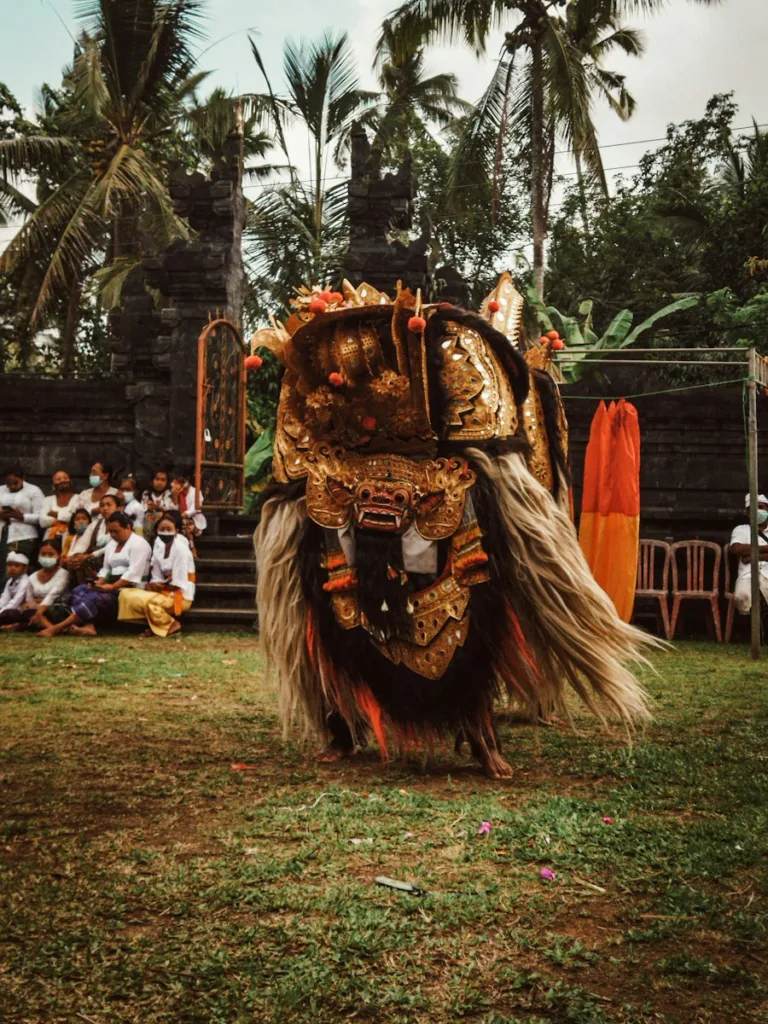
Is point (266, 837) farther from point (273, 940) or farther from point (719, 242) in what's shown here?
point (719, 242)

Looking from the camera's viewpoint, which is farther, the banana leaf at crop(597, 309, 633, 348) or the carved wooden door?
the banana leaf at crop(597, 309, 633, 348)

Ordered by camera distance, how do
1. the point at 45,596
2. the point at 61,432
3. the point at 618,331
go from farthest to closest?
1. the point at 618,331
2. the point at 61,432
3. the point at 45,596

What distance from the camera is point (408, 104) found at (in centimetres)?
2464

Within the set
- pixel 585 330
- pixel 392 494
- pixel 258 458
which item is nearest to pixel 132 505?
pixel 258 458

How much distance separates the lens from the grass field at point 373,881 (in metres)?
2.07

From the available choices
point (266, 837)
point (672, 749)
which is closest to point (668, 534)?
point (672, 749)

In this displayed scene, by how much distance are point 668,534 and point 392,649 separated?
7.97 m

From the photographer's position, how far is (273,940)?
2322mm

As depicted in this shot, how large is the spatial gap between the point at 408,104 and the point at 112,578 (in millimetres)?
18081

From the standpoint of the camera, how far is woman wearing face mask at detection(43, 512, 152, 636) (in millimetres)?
9898

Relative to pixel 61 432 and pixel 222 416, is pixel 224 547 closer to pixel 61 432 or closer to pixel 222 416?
pixel 222 416

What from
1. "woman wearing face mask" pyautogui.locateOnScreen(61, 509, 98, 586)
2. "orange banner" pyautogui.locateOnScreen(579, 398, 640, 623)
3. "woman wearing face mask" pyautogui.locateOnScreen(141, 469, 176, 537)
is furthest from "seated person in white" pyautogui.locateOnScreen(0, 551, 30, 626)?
"orange banner" pyautogui.locateOnScreen(579, 398, 640, 623)

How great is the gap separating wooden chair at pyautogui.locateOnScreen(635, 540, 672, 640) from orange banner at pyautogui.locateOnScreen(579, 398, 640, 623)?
35.2 inches

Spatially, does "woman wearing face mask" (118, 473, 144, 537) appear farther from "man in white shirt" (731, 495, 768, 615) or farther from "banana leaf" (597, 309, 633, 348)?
"banana leaf" (597, 309, 633, 348)
